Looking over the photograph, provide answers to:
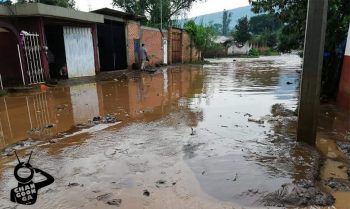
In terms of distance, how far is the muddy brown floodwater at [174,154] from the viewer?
3.62 m

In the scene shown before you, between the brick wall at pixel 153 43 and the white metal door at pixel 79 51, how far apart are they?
20.2 ft

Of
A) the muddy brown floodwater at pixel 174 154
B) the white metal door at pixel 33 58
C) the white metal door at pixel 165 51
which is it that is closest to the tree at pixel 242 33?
the white metal door at pixel 165 51

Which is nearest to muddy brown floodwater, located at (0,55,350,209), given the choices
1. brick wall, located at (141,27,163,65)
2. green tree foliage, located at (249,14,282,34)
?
brick wall, located at (141,27,163,65)

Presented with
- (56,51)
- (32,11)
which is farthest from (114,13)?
(32,11)

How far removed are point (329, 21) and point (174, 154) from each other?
682 cm

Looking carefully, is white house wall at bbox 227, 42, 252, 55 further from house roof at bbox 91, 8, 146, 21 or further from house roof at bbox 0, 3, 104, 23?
house roof at bbox 0, 3, 104, 23

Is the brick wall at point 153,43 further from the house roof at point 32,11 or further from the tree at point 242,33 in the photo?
the tree at point 242,33

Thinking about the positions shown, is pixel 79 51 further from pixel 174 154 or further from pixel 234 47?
pixel 234 47

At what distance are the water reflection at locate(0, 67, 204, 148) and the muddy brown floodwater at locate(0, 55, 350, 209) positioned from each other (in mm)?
32

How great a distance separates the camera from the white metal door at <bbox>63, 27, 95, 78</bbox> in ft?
51.7

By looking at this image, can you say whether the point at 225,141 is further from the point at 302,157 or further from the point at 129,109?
the point at 129,109

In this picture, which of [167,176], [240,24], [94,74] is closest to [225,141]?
[167,176]

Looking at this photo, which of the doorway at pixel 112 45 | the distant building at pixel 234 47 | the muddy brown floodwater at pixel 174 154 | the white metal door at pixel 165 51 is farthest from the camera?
the distant building at pixel 234 47

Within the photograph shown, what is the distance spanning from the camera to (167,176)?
4172mm
